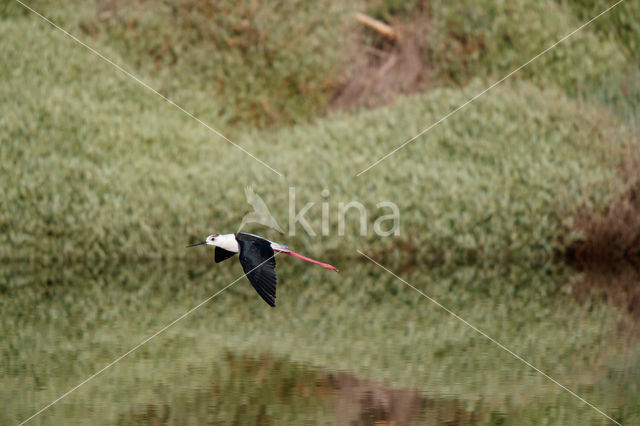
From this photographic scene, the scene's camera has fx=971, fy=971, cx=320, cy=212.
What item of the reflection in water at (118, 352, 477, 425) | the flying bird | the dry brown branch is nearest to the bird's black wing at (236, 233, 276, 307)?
the flying bird

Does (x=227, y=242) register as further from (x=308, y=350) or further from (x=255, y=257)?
(x=308, y=350)

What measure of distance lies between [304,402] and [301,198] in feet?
14.7

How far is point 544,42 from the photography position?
10.6 metres

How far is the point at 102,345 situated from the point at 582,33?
6.81m

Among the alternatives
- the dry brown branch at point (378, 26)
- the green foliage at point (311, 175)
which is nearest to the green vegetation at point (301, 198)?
the green foliage at point (311, 175)

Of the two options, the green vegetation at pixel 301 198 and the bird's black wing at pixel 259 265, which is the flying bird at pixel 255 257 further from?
the green vegetation at pixel 301 198

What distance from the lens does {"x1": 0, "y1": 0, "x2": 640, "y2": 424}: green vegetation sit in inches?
215

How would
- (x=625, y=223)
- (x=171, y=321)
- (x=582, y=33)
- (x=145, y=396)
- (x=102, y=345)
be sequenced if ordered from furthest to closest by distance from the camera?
(x=582, y=33) → (x=625, y=223) → (x=171, y=321) → (x=102, y=345) → (x=145, y=396)

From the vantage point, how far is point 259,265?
5023mm

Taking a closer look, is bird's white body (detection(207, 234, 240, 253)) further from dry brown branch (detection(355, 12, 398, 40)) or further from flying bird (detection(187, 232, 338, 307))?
dry brown branch (detection(355, 12, 398, 40))

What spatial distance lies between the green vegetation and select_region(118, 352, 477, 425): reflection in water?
0.03m

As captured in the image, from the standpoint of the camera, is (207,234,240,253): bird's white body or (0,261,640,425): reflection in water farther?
(207,234,240,253): bird's white body

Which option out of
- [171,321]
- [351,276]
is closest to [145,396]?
[171,321]

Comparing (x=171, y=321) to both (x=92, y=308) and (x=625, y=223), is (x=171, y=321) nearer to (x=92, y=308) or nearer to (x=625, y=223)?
(x=92, y=308)
